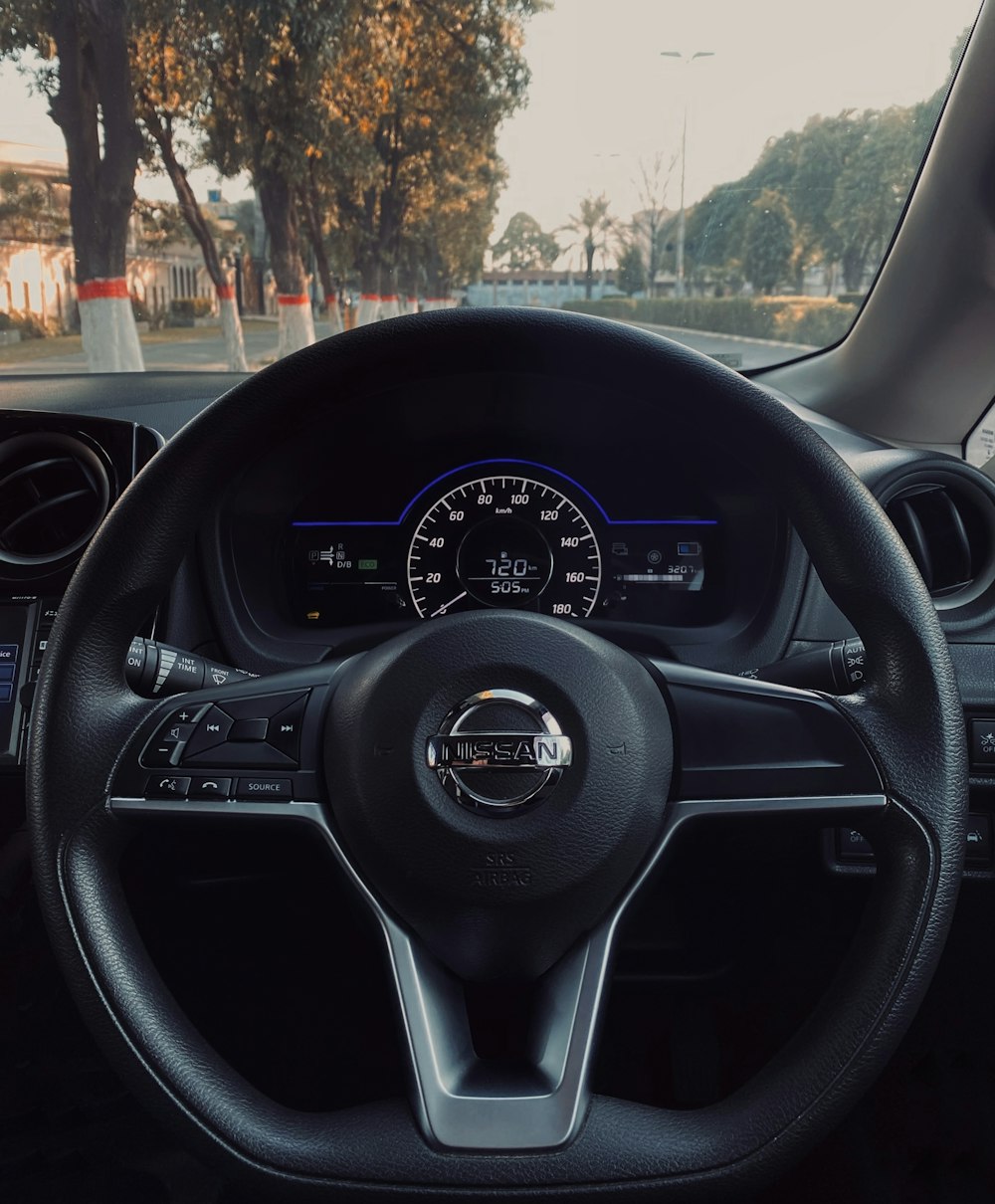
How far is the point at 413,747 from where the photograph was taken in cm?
115

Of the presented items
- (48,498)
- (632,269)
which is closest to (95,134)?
(48,498)

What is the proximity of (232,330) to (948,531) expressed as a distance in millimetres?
1479

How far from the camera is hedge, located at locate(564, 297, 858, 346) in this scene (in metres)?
2.34

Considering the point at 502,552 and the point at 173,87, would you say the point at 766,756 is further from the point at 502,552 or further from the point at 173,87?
the point at 173,87

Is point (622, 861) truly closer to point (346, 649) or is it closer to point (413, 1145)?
point (413, 1145)

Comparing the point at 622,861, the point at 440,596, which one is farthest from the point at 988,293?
the point at 622,861

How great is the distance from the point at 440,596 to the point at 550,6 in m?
1.09

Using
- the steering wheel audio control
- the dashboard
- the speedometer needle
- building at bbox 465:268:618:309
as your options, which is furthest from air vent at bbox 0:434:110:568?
the steering wheel audio control

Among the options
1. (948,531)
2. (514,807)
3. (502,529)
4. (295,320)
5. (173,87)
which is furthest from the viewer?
(173,87)

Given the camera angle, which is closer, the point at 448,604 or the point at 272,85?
the point at 448,604

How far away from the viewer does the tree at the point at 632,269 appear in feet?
7.67

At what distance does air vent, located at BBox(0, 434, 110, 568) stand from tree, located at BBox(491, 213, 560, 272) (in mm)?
892

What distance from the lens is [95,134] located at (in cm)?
233

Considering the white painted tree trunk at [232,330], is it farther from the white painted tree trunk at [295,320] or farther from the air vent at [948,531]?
the air vent at [948,531]
